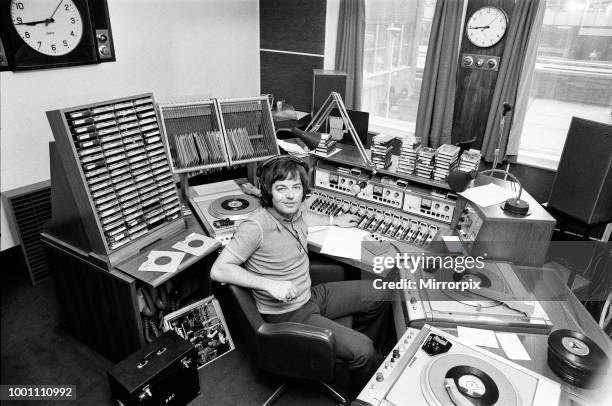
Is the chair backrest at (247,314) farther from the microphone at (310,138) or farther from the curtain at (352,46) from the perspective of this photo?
the curtain at (352,46)

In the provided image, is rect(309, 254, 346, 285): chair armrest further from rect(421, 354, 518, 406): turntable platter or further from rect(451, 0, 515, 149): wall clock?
rect(451, 0, 515, 149): wall clock

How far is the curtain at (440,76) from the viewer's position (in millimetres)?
3852

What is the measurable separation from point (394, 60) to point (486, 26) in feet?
3.60

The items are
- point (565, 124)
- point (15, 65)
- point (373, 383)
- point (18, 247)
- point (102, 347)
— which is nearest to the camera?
point (373, 383)

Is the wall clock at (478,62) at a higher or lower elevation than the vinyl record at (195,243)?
higher

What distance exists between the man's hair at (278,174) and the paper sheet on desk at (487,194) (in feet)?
3.07

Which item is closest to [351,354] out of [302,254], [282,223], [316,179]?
[302,254]

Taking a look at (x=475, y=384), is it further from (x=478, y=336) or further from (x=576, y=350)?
(x=576, y=350)

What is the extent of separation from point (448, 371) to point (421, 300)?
0.43 metres

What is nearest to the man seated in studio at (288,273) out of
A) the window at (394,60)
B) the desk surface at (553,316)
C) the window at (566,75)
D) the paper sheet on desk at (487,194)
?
the desk surface at (553,316)

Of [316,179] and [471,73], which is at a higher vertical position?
[471,73]

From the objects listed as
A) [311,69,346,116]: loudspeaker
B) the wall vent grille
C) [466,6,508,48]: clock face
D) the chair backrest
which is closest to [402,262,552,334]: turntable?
the chair backrest

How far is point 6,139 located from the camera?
3037mm

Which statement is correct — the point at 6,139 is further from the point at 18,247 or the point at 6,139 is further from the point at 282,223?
the point at 282,223
